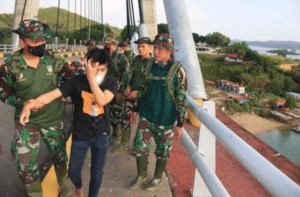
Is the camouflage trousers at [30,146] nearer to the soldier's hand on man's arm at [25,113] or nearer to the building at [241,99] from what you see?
the soldier's hand on man's arm at [25,113]

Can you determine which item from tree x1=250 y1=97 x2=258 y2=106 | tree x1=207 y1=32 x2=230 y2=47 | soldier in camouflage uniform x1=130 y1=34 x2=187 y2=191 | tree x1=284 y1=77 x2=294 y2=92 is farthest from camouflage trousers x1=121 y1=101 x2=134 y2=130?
tree x1=207 y1=32 x2=230 y2=47

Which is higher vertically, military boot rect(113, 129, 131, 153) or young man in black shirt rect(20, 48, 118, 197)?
young man in black shirt rect(20, 48, 118, 197)

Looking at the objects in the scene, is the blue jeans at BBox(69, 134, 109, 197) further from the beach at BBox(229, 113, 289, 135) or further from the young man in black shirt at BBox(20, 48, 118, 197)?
the beach at BBox(229, 113, 289, 135)

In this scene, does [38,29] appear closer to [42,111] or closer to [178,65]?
[42,111]

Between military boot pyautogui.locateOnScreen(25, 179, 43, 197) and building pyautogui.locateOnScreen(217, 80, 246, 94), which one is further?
building pyautogui.locateOnScreen(217, 80, 246, 94)

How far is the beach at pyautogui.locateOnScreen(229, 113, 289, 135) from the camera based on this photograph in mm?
55888

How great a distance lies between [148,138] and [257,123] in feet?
206

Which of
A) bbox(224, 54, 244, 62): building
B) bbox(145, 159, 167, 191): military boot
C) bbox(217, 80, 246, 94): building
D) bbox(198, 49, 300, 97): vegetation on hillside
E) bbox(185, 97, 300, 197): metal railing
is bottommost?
bbox(217, 80, 246, 94): building

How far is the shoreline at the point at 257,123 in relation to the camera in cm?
5608

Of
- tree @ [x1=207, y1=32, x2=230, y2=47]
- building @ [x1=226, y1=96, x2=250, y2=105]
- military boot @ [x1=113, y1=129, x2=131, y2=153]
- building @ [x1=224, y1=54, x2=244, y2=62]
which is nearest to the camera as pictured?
military boot @ [x1=113, y1=129, x2=131, y2=153]

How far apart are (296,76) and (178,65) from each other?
94067 mm

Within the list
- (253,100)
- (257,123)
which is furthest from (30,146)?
(253,100)

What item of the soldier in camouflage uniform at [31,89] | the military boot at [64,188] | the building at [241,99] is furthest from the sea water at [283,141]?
the soldier in camouflage uniform at [31,89]

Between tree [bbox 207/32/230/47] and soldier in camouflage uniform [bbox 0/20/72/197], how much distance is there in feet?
368
